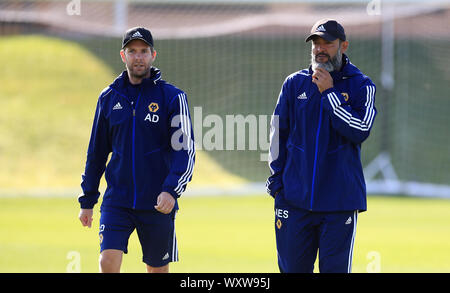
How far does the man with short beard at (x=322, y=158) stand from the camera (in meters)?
5.64

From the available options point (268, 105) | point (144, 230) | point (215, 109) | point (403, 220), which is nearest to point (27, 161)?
point (215, 109)

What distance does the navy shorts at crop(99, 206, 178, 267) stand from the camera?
6070 millimetres

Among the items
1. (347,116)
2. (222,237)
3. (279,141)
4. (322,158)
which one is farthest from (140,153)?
(222,237)

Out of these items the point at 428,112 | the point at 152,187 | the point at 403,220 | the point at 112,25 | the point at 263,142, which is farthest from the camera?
the point at 112,25

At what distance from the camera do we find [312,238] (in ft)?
19.1

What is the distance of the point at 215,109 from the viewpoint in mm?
19656

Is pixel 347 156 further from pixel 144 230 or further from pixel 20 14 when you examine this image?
pixel 20 14

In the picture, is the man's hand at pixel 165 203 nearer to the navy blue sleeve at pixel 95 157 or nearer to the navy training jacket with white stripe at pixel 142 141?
the navy training jacket with white stripe at pixel 142 141

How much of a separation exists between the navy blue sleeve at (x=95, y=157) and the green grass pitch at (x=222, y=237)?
252 centimetres

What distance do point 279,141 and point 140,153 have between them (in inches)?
43.1

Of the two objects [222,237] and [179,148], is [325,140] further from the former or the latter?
[222,237]

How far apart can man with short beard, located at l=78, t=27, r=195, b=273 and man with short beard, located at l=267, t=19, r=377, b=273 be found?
31.8 inches
